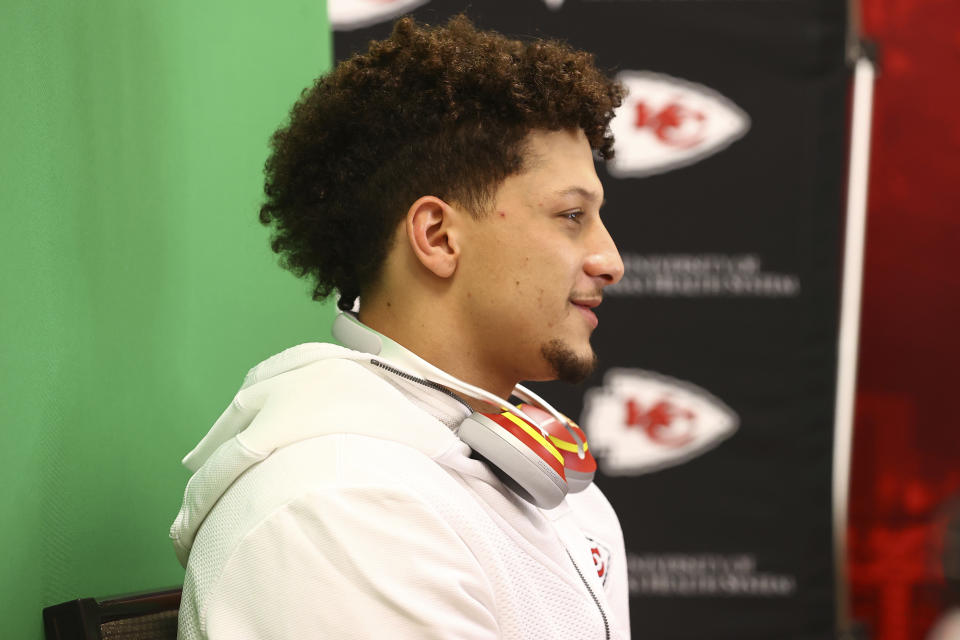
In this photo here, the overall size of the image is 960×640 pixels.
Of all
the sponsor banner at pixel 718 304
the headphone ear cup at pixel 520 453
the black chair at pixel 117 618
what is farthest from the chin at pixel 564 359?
the sponsor banner at pixel 718 304

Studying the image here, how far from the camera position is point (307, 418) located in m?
0.91

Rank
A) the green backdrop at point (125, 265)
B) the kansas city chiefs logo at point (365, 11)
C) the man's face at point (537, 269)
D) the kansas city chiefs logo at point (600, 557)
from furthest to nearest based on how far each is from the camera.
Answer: the kansas city chiefs logo at point (365, 11) → the kansas city chiefs logo at point (600, 557) → the man's face at point (537, 269) → the green backdrop at point (125, 265)

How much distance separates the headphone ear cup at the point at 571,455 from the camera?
1114 mm

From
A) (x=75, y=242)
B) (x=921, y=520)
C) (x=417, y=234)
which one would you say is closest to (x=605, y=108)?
(x=417, y=234)

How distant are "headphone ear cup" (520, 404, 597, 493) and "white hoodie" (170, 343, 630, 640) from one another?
3.2 inches

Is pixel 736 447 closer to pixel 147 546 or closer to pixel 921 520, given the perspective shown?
pixel 921 520

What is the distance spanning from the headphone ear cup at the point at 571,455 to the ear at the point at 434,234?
24cm

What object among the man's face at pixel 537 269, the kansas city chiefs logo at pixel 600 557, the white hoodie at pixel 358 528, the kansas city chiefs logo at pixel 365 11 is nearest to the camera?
the white hoodie at pixel 358 528

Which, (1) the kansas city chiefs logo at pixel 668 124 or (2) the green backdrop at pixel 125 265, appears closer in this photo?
(2) the green backdrop at pixel 125 265

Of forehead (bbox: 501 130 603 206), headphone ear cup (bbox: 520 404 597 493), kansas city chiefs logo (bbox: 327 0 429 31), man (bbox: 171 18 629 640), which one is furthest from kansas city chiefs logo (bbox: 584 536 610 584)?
kansas city chiefs logo (bbox: 327 0 429 31)

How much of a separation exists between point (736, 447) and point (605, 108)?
36.4 inches

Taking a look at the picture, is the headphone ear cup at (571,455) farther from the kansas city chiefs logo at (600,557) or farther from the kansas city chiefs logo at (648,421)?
the kansas city chiefs logo at (648,421)

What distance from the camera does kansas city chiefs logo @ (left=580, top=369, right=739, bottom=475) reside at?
6.11 feet

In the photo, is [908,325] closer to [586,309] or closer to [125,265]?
[586,309]
